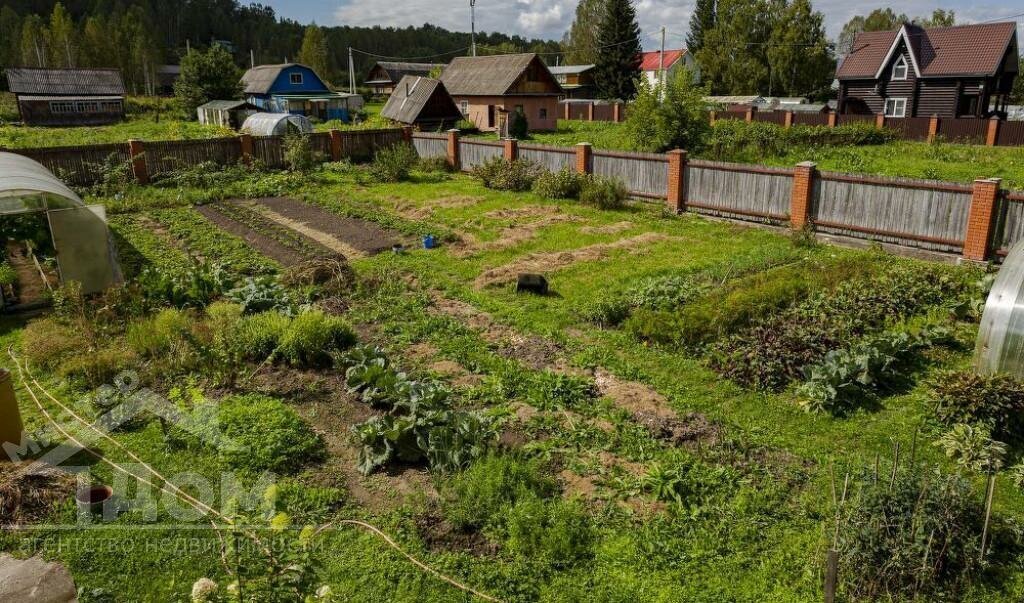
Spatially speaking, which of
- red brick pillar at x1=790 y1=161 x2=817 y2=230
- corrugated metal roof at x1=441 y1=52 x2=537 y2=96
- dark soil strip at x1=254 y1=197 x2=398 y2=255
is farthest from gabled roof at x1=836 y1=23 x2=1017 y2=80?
dark soil strip at x1=254 y1=197 x2=398 y2=255

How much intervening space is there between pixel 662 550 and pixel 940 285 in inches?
301

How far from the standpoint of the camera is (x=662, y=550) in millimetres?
5023

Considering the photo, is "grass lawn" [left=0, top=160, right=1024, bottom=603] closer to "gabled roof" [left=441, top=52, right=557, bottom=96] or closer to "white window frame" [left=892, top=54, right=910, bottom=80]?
"gabled roof" [left=441, top=52, right=557, bottom=96]

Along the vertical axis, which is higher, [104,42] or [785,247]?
[104,42]

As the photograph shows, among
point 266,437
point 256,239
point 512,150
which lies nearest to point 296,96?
point 512,150

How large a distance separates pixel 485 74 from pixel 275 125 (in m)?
15.2

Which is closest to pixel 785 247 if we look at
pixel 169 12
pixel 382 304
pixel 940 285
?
pixel 940 285

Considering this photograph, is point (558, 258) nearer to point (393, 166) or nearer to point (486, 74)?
point (393, 166)

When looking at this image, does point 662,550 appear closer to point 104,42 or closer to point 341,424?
point 341,424

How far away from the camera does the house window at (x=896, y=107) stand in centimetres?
3750

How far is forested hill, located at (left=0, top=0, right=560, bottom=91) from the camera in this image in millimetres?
69688

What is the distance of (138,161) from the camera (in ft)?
67.2

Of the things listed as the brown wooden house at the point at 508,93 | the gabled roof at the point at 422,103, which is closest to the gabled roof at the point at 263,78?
the brown wooden house at the point at 508,93

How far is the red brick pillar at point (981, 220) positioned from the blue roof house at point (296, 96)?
42.0m
